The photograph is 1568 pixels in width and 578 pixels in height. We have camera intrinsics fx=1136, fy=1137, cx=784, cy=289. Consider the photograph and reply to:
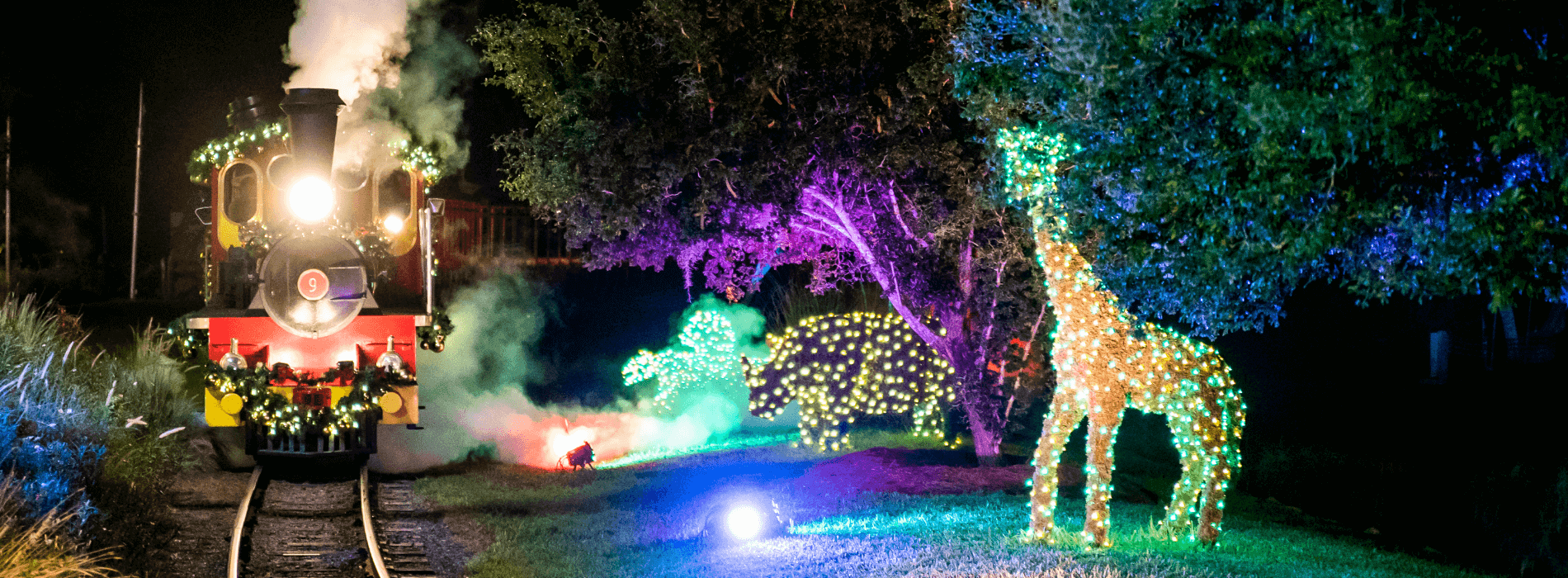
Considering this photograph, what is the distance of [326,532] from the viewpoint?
9.32m

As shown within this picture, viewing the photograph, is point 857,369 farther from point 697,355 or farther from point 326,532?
point 326,532

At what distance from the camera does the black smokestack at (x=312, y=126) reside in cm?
1010

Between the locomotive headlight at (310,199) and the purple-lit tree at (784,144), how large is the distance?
8.58 ft

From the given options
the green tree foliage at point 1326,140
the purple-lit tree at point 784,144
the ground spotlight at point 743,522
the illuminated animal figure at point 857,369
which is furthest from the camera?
the illuminated animal figure at point 857,369

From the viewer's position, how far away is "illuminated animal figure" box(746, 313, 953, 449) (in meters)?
14.1

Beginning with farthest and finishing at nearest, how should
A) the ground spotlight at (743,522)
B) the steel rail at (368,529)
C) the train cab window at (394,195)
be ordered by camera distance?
the train cab window at (394,195), the ground spotlight at (743,522), the steel rail at (368,529)

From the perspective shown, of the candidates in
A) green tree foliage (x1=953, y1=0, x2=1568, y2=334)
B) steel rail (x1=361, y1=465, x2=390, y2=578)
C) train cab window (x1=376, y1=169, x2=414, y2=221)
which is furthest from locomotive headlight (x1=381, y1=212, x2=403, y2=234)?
green tree foliage (x1=953, y1=0, x2=1568, y2=334)

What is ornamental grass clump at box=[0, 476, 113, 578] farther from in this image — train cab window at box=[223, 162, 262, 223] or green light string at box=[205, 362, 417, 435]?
train cab window at box=[223, 162, 262, 223]

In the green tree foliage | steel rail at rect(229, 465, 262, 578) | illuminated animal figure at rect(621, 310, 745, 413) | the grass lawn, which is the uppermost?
the green tree foliage

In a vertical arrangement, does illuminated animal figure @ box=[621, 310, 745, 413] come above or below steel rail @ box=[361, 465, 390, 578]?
above

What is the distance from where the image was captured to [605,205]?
12.1m

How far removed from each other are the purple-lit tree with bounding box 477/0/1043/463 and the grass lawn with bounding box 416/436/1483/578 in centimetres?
278

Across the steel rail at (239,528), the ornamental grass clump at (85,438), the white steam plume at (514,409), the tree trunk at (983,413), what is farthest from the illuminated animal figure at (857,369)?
the ornamental grass clump at (85,438)

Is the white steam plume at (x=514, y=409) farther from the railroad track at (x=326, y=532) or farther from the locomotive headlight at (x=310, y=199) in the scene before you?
the locomotive headlight at (x=310, y=199)
